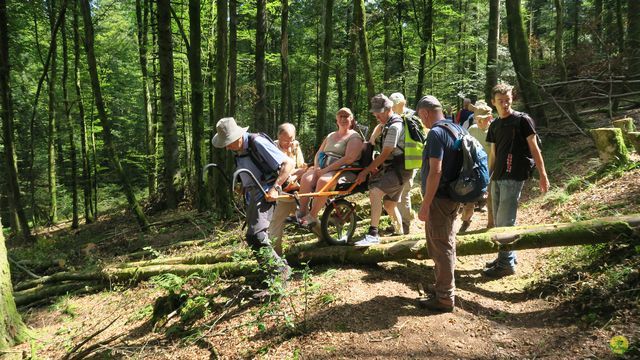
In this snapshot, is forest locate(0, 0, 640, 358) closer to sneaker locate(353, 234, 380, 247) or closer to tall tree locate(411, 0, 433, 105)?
tall tree locate(411, 0, 433, 105)

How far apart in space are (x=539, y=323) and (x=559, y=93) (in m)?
12.9

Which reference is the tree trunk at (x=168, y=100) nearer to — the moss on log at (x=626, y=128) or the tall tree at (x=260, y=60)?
the tall tree at (x=260, y=60)

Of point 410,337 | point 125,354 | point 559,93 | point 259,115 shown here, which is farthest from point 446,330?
point 559,93

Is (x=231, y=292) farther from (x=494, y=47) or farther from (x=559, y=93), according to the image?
(x=559, y=93)

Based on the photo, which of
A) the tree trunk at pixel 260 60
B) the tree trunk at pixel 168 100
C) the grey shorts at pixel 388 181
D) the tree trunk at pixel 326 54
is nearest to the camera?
the grey shorts at pixel 388 181

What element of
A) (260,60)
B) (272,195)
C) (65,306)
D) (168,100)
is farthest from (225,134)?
(168,100)

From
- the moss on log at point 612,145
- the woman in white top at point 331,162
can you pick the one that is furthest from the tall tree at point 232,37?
the moss on log at point 612,145

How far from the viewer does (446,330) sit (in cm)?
388

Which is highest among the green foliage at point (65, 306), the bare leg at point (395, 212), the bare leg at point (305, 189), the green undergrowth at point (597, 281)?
the bare leg at point (305, 189)

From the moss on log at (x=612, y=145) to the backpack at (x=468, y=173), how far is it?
5410 mm

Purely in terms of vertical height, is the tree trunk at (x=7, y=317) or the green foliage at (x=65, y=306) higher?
the tree trunk at (x=7, y=317)

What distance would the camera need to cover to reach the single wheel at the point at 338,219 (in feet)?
18.7

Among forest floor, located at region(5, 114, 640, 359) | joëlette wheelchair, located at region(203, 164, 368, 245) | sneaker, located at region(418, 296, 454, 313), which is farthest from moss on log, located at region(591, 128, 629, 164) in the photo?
sneaker, located at region(418, 296, 454, 313)

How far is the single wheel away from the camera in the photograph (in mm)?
5699
